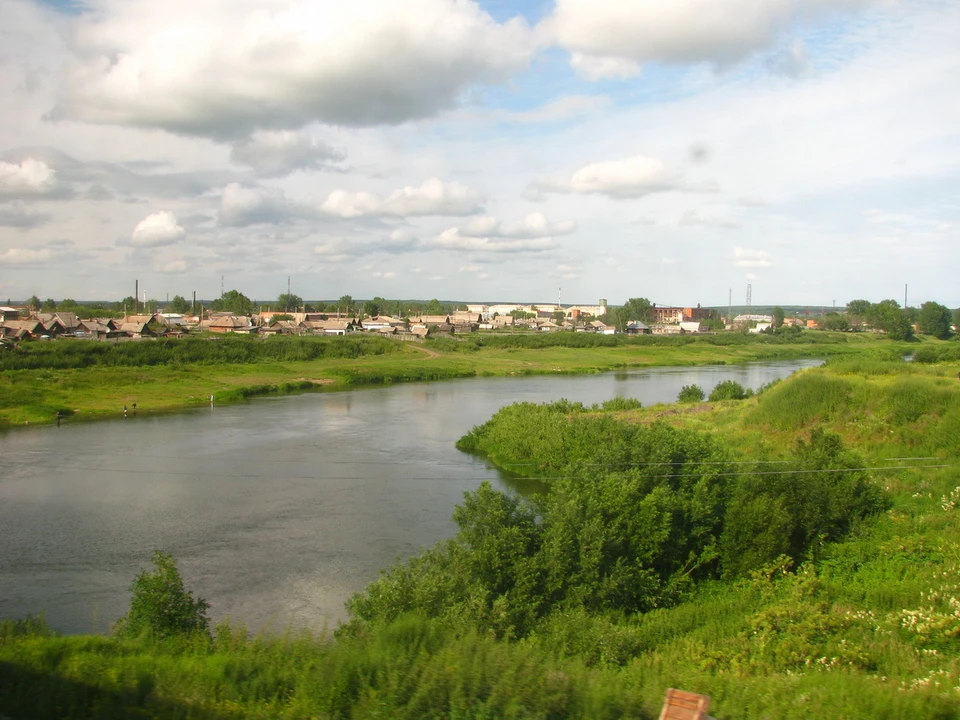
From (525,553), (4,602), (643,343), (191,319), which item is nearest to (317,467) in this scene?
(4,602)

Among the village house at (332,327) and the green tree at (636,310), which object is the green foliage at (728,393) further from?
the green tree at (636,310)

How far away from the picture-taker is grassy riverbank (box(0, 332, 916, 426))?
27.0m

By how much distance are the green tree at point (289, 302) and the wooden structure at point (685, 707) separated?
86763 mm

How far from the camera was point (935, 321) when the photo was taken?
61.4 meters

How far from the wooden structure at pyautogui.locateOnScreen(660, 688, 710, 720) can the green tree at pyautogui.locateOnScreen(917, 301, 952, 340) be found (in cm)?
6774

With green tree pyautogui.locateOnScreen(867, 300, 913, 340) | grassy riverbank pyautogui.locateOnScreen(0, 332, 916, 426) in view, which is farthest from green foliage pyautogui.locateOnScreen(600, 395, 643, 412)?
green tree pyautogui.locateOnScreen(867, 300, 913, 340)

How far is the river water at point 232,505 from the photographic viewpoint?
990cm

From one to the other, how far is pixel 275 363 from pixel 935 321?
2060 inches

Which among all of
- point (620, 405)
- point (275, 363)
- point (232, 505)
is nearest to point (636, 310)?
point (275, 363)

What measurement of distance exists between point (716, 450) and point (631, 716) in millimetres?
10283

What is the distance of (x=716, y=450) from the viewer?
44.5 ft

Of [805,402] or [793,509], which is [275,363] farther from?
[793,509]

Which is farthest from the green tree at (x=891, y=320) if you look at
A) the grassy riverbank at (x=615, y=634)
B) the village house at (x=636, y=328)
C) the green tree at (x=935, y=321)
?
the grassy riverbank at (x=615, y=634)

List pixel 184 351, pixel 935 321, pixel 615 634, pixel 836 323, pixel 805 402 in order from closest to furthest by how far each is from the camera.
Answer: pixel 615 634 < pixel 805 402 < pixel 184 351 < pixel 935 321 < pixel 836 323
